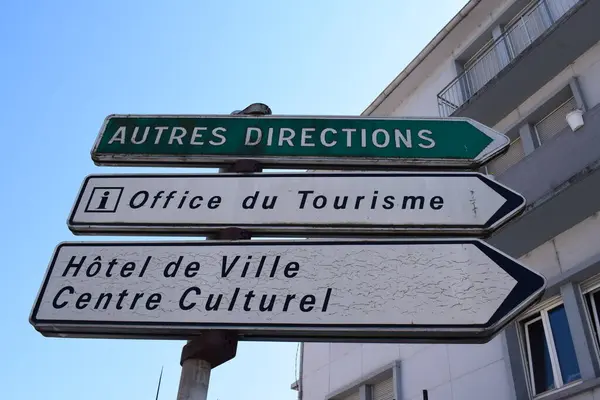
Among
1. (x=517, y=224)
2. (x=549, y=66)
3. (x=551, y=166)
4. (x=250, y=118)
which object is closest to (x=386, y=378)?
(x=517, y=224)

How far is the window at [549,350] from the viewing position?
6.88 meters

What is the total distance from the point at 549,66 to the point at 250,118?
24.0ft

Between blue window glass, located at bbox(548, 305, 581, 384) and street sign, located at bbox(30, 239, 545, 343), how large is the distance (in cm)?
559

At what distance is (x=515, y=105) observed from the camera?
924 cm

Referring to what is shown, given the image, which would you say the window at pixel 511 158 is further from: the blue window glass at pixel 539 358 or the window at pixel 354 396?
the window at pixel 354 396

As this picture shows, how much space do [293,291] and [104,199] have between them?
3.51 ft

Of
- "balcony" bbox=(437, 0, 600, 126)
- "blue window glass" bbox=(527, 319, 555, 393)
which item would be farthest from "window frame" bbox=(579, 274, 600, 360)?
"balcony" bbox=(437, 0, 600, 126)

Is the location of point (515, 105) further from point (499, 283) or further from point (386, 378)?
point (499, 283)

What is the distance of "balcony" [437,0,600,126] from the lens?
8266 millimetres

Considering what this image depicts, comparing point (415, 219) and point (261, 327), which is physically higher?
point (415, 219)

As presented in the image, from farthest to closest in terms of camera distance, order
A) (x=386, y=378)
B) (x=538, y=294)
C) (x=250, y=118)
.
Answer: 1. (x=386, y=378)
2. (x=250, y=118)
3. (x=538, y=294)

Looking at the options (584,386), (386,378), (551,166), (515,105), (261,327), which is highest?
(515,105)

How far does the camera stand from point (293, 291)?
2.14 metres

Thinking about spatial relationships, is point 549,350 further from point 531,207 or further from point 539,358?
point 531,207
